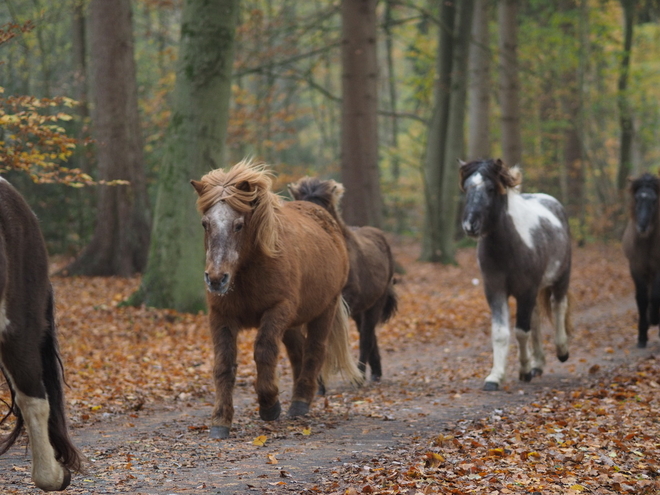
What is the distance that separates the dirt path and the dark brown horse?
332 millimetres

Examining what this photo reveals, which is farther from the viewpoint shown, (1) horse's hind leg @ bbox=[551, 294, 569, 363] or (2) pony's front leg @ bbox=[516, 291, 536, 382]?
(1) horse's hind leg @ bbox=[551, 294, 569, 363]

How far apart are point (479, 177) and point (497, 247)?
0.85m

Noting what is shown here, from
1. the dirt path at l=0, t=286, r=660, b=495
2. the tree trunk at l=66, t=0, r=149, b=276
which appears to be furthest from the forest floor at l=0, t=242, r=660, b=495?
the tree trunk at l=66, t=0, r=149, b=276

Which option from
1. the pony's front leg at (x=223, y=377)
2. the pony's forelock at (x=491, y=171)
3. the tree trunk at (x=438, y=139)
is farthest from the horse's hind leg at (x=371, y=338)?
the tree trunk at (x=438, y=139)

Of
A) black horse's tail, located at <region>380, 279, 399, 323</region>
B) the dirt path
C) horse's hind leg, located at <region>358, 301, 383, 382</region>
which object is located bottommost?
the dirt path

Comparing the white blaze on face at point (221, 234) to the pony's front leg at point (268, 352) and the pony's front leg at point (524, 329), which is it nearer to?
the pony's front leg at point (268, 352)

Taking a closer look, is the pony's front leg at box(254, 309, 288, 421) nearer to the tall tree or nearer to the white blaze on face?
the white blaze on face

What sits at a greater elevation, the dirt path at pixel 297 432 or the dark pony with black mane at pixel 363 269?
the dark pony with black mane at pixel 363 269

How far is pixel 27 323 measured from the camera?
4.35 metres

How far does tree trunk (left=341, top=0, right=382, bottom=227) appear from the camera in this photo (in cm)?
1709

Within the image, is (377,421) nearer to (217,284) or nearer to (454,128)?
(217,284)

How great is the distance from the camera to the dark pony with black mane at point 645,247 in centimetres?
1112

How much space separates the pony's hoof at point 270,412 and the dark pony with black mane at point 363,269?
2.06m

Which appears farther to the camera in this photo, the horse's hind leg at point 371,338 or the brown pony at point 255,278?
the horse's hind leg at point 371,338
